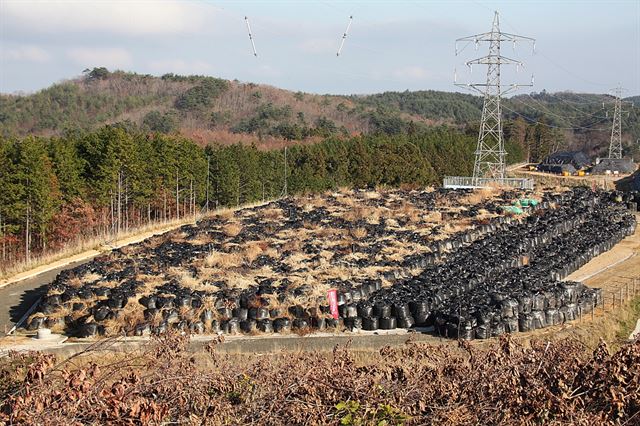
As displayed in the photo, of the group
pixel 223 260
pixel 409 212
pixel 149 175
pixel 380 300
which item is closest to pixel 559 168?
pixel 409 212

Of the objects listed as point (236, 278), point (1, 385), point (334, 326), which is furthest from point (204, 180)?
point (1, 385)

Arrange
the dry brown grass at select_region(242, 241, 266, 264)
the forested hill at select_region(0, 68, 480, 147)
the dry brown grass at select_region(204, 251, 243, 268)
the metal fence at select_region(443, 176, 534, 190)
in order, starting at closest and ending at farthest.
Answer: the dry brown grass at select_region(204, 251, 243, 268), the dry brown grass at select_region(242, 241, 266, 264), the metal fence at select_region(443, 176, 534, 190), the forested hill at select_region(0, 68, 480, 147)

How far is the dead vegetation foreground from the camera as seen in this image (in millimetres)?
5914

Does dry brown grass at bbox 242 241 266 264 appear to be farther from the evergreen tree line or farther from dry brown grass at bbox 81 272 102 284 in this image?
the evergreen tree line

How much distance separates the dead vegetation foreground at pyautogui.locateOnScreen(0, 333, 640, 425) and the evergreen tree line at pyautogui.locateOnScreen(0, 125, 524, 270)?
22615mm

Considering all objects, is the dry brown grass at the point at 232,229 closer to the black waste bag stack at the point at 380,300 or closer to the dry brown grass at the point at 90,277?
the black waste bag stack at the point at 380,300

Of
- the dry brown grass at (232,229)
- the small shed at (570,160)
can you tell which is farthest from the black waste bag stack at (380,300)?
the small shed at (570,160)

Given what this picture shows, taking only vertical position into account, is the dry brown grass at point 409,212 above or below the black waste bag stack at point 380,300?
above

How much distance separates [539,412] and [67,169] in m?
32.6

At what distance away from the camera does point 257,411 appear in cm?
663

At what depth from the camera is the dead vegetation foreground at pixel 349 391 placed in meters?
5.91

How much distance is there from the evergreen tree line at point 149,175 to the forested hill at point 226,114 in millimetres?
19802

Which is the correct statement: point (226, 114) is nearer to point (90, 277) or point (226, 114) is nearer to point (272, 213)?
point (272, 213)

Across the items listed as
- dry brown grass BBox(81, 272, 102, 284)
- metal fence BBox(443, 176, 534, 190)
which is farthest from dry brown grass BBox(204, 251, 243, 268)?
metal fence BBox(443, 176, 534, 190)
